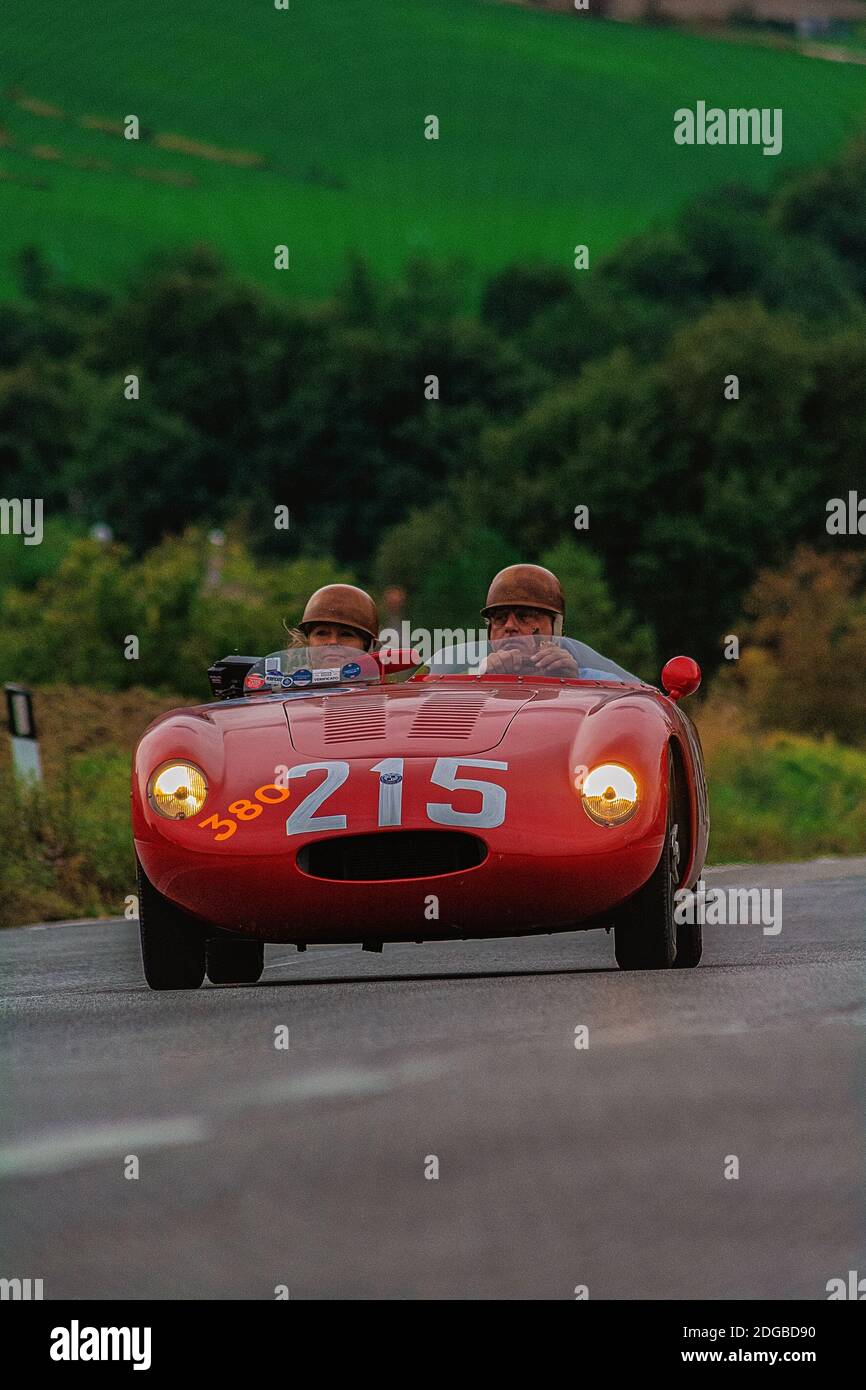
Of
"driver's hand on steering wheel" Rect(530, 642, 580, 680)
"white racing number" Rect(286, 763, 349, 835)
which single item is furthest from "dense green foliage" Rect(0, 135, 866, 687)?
"white racing number" Rect(286, 763, 349, 835)

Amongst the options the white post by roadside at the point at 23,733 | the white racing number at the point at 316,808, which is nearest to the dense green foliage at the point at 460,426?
the white post by roadside at the point at 23,733

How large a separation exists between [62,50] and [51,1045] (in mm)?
97695

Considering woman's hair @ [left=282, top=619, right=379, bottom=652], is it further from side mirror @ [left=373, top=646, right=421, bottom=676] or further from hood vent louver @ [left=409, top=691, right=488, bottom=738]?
hood vent louver @ [left=409, top=691, right=488, bottom=738]

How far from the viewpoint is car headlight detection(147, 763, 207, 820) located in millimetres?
7777

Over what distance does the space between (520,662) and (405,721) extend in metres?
1.11

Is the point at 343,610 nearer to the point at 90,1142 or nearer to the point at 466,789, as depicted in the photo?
the point at 466,789

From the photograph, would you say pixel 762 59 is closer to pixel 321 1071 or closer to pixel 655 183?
pixel 655 183

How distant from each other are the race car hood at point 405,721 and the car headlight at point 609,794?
313mm

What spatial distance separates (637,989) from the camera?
7.59m

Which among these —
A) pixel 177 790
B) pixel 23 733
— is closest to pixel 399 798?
pixel 177 790

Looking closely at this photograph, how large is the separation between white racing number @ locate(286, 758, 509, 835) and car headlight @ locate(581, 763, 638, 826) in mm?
259

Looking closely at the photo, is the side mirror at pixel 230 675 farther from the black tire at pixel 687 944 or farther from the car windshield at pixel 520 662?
the black tire at pixel 687 944

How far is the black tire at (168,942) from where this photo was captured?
7957mm
